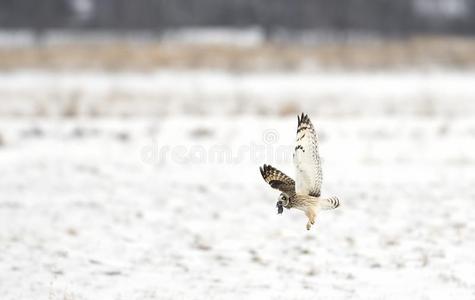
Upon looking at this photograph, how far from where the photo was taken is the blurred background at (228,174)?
5.63m

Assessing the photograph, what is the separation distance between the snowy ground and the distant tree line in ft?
91.9

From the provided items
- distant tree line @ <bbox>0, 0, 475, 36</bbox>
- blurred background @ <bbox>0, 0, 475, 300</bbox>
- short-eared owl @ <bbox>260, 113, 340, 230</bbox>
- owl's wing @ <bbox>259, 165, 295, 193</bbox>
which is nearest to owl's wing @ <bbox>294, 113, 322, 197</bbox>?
short-eared owl @ <bbox>260, 113, 340, 230</bbox>

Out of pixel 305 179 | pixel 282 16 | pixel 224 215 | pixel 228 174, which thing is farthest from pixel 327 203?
pixel 282 16

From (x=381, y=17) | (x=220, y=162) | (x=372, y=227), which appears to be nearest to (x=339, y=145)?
(x=220, y=162)

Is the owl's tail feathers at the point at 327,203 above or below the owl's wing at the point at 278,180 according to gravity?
below

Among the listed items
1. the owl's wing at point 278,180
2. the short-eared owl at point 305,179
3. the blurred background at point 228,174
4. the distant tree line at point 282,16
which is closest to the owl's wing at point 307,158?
the short-eared owl at point 305,179

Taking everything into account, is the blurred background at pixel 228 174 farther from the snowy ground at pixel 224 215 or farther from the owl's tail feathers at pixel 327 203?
the owl's tail feathers at pixel 327 203

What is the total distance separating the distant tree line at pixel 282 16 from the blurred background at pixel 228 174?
17.0 m

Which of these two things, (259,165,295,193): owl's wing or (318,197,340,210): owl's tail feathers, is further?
(259,165,295,193): owl's wing

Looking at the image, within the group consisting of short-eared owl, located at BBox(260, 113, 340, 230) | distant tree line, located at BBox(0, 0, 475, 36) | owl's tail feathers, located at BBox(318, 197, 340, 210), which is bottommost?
owl's tail feathers, located at BBox(318, 197, 340, 210)

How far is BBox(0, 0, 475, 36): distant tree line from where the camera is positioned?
4038cm

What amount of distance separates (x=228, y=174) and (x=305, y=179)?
15.5ft

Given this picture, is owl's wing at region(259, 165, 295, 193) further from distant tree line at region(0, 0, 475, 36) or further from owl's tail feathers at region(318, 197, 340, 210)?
distant tree line at region(0, 0, 475, 36)

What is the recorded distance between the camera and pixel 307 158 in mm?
4660
